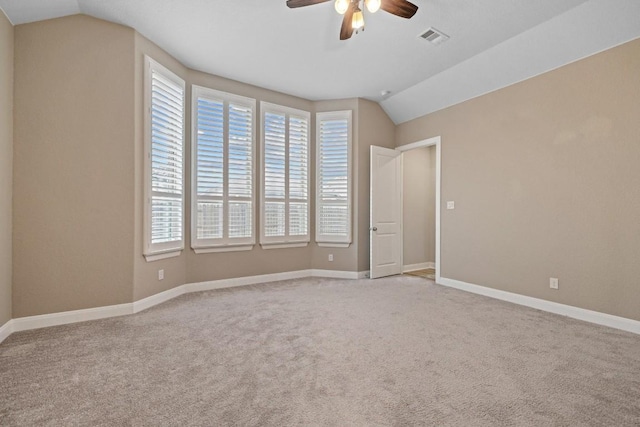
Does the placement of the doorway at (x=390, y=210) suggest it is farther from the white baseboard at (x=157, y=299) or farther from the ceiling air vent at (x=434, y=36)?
the white baseboard at (x=157, y=299)

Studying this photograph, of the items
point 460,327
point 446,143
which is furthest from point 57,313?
point 446,143

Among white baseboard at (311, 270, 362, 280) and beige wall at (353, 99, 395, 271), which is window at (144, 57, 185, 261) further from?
beige wall at (353, 99, 395, 271)

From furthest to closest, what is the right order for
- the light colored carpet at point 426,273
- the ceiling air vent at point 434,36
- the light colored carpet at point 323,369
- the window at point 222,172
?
1. the light colored carpet at point 426,273
2. the window at point 222,172
3. the ceiling air vent at point 434,36
4. the light colored carpet at point 323,369

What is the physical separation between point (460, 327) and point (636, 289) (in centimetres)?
164

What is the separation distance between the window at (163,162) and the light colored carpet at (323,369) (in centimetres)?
89

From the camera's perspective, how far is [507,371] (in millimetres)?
2064

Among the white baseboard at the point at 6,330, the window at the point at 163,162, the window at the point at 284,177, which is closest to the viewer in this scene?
the white baseboard at the point at 6,330

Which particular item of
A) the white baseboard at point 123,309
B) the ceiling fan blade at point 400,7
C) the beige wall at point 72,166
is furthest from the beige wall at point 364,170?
the beige wall at point 72,166

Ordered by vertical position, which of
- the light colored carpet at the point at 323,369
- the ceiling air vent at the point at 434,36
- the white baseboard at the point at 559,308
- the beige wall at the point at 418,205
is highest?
the ceiling air vent at the point at 434,36

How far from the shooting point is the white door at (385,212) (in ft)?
16.5

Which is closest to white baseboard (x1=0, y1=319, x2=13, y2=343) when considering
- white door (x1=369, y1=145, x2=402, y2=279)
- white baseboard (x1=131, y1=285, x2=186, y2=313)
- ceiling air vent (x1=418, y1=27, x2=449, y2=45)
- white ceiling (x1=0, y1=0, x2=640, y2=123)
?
white baseboard (x1=131, y1=285, x2=186, y2=313)

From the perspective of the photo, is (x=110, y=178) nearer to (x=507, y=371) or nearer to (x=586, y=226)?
(x=507, y=371)

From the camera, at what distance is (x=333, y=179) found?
508 cm

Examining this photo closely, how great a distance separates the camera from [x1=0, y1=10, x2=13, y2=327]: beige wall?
2.56 m
